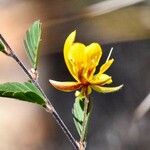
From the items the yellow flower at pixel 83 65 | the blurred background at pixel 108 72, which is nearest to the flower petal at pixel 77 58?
the yellow flower at pixel 83 65

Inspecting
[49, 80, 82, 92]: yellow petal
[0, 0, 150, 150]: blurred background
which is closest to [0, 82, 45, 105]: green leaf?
[49, 80, 82, 92]: yellow petal

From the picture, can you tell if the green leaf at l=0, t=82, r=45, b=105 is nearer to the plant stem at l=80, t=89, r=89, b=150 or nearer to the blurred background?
the plant stem at l=80, t=89, r=89, b=150

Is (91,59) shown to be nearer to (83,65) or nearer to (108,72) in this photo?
(83,65)

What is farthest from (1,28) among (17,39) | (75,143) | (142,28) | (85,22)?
(75,143)

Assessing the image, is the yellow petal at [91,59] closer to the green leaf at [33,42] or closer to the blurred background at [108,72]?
the green leaf at [33,42]

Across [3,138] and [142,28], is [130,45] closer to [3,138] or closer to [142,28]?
[142,28]

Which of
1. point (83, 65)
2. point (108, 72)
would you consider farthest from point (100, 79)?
point (108, 72)
